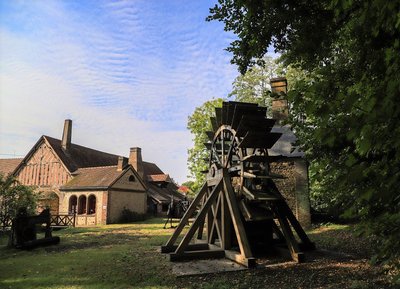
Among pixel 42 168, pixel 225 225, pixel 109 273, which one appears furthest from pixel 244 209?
pixel 42 168

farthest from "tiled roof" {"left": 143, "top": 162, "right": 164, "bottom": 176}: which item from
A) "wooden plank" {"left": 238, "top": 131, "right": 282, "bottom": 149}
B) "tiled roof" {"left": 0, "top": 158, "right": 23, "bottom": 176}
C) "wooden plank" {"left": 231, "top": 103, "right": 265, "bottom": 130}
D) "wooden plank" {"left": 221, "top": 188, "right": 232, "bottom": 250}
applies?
"wooden plank" {"left": 238, "top": 131, "right": 282, "bottom": 149}

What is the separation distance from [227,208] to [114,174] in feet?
71.7

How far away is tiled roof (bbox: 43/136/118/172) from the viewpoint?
31.9 m

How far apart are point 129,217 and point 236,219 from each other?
23.0 metres

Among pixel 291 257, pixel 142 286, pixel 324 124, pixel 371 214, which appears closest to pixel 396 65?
pixel 324 124

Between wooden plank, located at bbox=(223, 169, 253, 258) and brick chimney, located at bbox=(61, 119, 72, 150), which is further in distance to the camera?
brick chimney, located at bbox=(61, 119, 72, 150)

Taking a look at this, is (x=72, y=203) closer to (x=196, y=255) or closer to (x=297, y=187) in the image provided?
(x=297, y=187)

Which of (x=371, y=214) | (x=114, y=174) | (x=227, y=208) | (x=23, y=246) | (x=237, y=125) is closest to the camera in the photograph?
(x=371, y=214)

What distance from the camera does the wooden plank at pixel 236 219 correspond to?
7.23 metres

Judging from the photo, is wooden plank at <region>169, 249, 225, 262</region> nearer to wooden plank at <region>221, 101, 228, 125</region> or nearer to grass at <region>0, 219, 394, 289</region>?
grass at <region>0, 219, 394, 289</region>

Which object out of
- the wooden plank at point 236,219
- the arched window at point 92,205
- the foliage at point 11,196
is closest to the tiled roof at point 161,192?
the arched window at point 92,205

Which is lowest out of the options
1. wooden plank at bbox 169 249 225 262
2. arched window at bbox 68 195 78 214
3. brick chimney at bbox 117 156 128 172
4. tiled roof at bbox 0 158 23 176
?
wooden plank at bbox 169 249 225 262

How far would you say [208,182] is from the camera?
995cm

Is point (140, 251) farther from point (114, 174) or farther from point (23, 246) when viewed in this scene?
point (114, 174)
